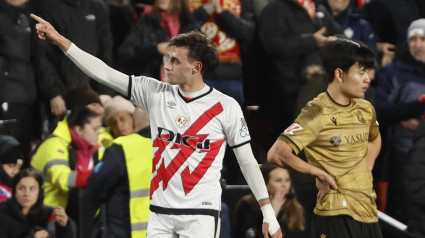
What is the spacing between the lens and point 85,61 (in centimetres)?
707

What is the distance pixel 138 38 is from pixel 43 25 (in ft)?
11.9

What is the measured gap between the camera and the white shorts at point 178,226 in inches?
279

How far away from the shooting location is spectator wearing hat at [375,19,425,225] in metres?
10.1

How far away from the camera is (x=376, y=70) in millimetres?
10727

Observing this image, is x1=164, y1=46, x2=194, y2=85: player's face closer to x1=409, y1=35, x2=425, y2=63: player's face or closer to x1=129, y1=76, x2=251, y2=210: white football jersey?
x1=129, y1=76, x2=251, y2=210: white football jersey

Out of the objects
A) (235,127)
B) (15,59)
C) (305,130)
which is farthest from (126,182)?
(15,59)

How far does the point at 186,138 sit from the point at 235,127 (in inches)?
13.0

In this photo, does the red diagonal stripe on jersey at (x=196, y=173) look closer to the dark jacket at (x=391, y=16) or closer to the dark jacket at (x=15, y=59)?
the dark jacket at (x=15, y=59)

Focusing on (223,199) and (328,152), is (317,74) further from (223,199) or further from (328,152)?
(328,152)

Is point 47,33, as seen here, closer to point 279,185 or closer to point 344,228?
point 344,228

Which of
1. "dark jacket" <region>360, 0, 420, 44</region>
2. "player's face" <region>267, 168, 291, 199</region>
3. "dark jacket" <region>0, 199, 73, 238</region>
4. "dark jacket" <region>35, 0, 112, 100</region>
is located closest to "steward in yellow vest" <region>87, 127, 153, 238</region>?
"dark jacket" <region>0, 199, 73, 238</region>

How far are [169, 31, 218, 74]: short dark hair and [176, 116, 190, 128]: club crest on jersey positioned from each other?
0.37 meters

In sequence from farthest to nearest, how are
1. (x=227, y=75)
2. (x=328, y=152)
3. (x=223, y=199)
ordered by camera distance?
(x=227, y=75) → (x=223, y=199) → (x=328, y=152)

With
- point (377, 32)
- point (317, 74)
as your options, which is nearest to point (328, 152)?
point (317, 74)
